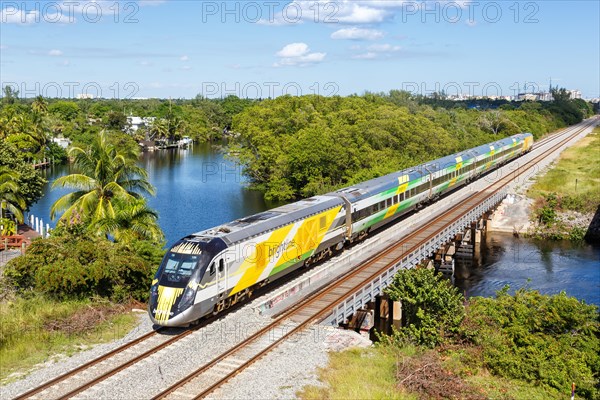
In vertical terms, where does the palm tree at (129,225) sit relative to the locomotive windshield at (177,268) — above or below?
above

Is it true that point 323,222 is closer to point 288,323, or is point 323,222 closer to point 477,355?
point 288,323

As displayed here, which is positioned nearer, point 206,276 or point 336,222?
point 206,276

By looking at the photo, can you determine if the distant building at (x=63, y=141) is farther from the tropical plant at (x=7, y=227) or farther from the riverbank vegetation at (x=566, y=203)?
the riverbank vegetation at (x=566, y=203)

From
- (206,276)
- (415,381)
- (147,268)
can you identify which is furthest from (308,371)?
(147,268)

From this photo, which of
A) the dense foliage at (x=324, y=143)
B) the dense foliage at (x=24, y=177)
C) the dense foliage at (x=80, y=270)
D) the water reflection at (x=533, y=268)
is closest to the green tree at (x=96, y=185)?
the dense foliage at (x=80, y=270)

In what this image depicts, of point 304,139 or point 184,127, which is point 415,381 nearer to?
point 304,139

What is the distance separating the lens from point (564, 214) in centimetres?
6588

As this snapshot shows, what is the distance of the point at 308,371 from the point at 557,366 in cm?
872

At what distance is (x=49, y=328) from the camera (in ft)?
70.1

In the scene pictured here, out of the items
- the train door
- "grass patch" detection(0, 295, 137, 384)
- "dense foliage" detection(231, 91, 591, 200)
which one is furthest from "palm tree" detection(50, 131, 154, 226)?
"dense foliage" detection(231, 91, 591, 200)

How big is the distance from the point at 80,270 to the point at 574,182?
6699 centimetres

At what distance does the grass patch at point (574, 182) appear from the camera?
219 feet

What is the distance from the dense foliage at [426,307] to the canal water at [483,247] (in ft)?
48.4

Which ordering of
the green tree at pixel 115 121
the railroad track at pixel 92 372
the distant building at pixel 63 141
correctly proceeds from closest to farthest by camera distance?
the railroad track at pixel 92 372, the distant building at pixel 63 141, the green tree at pixel 115 121
